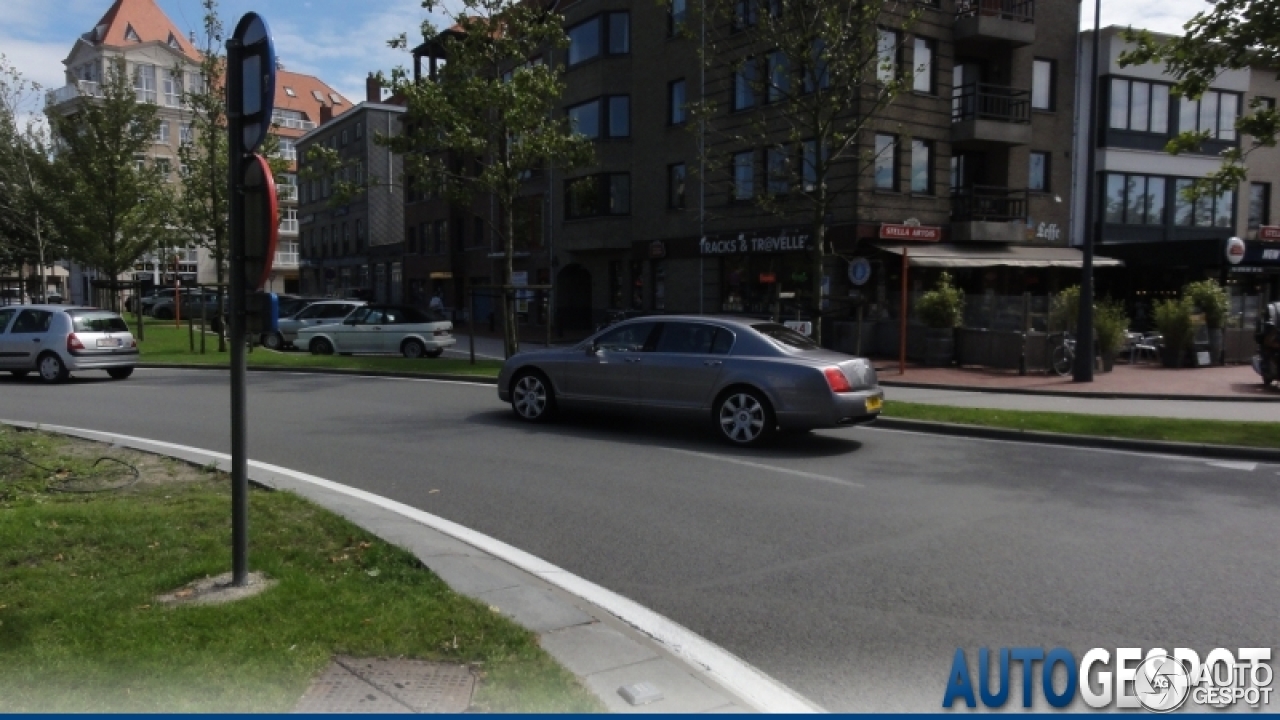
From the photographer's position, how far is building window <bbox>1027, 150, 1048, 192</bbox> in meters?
29.2

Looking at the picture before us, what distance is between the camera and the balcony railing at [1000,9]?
26.8 m

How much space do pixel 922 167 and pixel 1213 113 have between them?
12.7 m

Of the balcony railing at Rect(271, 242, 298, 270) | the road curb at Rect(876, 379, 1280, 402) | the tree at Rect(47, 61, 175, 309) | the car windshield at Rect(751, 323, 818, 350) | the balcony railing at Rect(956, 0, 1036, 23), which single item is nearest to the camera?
the car windshield at Rect(751, 323, 818, 350)

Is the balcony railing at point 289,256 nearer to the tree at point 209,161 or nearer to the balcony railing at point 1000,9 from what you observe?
the tree at point 209,161

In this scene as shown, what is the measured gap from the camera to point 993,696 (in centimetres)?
410

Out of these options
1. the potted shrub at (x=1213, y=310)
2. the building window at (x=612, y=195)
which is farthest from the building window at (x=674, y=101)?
the potted shrub at (x=1213, y=310)

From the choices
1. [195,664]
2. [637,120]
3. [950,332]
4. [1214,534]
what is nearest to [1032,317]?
[950,332]

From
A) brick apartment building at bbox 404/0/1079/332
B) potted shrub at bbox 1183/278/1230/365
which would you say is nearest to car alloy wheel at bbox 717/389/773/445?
brick apartment building at bbox 404/0/1079/332

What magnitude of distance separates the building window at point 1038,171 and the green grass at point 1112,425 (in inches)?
730

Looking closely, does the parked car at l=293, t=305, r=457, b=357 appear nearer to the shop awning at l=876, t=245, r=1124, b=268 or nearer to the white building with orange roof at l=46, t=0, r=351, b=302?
the shop awning at l=876, t=245, r=1124, b=268

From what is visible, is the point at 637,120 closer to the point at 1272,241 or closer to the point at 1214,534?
the point at 1272,241

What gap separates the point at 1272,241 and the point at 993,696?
3261 cm

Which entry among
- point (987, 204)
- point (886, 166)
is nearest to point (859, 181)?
point (886, 166)

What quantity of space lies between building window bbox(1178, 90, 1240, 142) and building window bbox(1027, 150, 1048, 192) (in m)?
5.83
